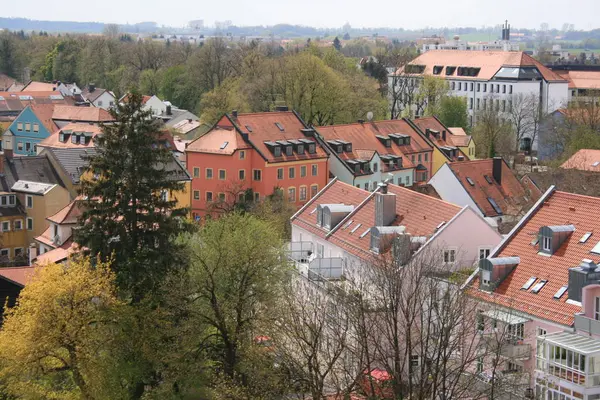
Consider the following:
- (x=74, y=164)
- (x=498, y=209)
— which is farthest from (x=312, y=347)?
(x=74, y=164)

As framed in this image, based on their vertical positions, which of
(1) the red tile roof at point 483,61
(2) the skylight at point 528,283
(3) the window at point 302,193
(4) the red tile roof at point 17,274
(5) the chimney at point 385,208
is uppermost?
(1) the red tile roof at point 483,61

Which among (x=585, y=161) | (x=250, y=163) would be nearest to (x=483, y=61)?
(x=585, y=161)

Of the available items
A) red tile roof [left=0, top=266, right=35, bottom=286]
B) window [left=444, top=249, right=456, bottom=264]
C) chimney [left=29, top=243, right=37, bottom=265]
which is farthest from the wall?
red tile roof [left=0, top=266, right=35, bottom=286]

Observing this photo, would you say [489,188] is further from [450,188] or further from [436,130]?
[436,130]

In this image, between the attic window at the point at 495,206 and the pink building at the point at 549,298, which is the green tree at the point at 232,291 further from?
the attic window at the point at 495,206

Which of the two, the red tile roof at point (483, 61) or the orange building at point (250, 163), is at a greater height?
the red tile roof at point (483, 61)

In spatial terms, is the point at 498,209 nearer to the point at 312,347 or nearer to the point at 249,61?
the point at 312,347

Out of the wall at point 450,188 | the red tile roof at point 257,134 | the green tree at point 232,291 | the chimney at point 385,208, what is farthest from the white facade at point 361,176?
the green tree at point 232,291

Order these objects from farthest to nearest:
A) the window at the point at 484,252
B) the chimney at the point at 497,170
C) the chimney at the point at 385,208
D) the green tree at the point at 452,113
Answer: the green tree at the point at 452,113 < the chimney at the point at 497,170 < the chimney at the point at 385,208 < the window at the point at 484,252
